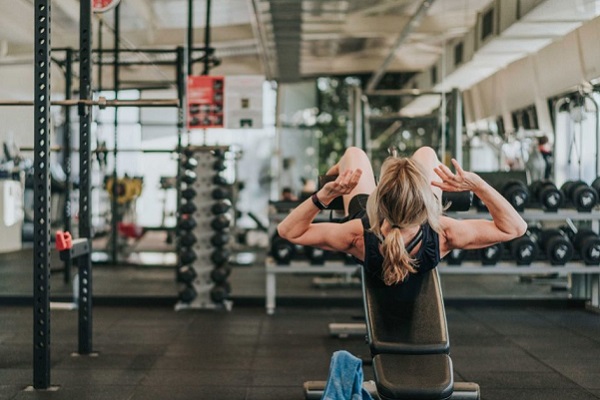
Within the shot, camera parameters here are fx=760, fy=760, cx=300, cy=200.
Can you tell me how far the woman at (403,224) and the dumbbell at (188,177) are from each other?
10.7ft

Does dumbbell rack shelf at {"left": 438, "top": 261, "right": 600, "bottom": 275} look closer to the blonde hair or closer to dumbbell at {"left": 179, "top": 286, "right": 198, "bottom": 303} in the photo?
dumbbell at {"left": 179, "top": 286, "right": 198, "bottom": 303}

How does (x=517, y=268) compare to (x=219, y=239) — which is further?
(x=219, y=239)

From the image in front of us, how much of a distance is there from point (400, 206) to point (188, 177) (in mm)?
3671

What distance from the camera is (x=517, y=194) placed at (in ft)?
18.4

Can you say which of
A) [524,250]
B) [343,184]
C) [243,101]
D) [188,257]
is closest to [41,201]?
[343,184]

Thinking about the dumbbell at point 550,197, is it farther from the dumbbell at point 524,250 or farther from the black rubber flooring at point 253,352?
the black rubber flooring at point 253,352

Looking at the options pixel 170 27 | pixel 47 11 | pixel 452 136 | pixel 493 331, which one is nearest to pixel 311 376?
pixel 493 331

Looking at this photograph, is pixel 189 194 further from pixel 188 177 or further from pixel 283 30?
pixel 283 30

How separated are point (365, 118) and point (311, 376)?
3860mm

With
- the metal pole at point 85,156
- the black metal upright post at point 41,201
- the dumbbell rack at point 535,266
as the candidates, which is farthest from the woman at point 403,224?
the dumbbell rack at point 535,266

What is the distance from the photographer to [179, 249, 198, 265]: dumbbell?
593 cm

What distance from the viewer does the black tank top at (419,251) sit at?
271cm

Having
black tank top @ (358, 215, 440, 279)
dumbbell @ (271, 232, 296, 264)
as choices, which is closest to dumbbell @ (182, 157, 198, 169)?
dumbbell @ (271, 232, 296, 264)

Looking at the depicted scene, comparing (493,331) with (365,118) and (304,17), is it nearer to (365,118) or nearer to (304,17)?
(365,118)
